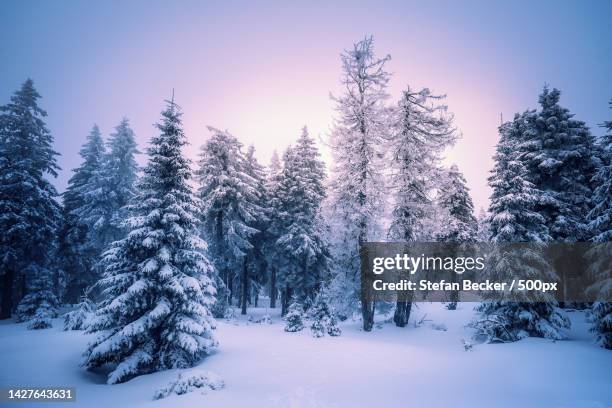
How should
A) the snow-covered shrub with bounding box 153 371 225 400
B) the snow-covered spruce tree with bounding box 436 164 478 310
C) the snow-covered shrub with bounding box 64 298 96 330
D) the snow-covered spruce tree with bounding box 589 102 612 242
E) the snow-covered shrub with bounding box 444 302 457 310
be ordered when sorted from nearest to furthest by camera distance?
the snow-covered shrub with bounding box 153 371 225 400, the snow-covered spruce tree with bounding box 589 102 612 242, the snow-covered shrub with bounding box 64 298 96 330, the snow-covered shrub with bounding box 444 302 457 310, the snow-covered spruce tree with bounding box 436 164 478 310

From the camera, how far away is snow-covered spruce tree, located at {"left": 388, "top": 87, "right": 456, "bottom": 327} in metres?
19.0

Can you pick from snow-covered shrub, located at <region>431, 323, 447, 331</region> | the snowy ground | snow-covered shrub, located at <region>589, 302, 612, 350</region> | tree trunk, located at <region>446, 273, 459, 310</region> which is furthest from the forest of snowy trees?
snow-covered shrub, located at <region>431, 323, 447, 331</region>

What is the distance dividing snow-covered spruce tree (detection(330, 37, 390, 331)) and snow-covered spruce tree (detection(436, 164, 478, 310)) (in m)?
9.97

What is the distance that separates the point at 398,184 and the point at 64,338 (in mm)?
19823

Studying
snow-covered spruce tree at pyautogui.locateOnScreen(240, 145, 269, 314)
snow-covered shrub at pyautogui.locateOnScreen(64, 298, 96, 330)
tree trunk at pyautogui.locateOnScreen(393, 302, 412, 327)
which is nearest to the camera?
snow-covered shrub at pyautogui.locateOnScreen(64, 298, 96, 330)

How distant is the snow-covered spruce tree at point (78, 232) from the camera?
26.7 metres

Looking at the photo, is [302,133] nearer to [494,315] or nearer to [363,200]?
[363,200]

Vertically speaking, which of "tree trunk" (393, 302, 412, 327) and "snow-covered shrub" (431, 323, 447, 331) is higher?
"tree trunk" (393, 302, 412, 327)

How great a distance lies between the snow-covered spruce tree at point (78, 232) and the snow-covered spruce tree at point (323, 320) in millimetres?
18916

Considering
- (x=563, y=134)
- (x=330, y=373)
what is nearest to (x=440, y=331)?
(x=330, y=373)

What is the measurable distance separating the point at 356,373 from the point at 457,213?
21988 mm

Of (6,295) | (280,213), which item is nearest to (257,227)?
(280,213)

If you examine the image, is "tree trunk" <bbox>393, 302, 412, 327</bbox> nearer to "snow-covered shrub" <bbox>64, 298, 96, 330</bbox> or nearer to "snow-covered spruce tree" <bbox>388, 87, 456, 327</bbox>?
"snow-covered spruce tree" <bbox>388, 87, 456, 327</bbox>

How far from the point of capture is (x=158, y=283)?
472 inches
